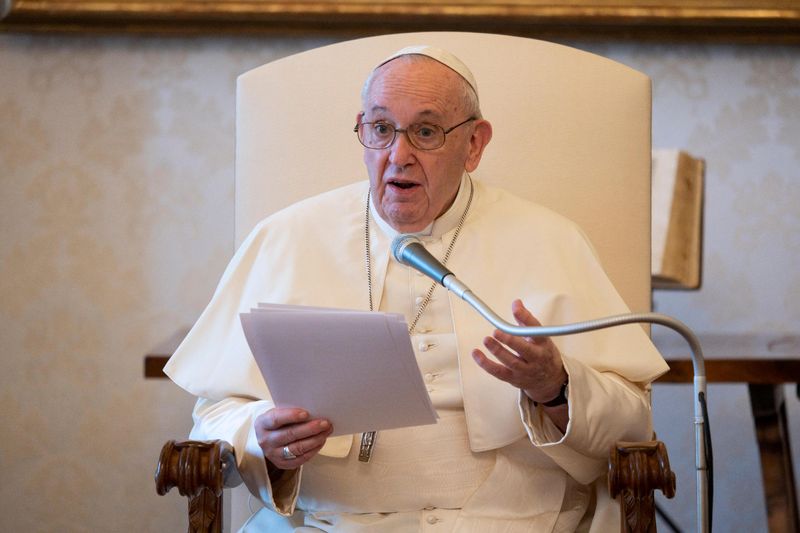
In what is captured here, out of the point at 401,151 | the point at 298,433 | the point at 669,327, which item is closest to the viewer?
the point at 669,327

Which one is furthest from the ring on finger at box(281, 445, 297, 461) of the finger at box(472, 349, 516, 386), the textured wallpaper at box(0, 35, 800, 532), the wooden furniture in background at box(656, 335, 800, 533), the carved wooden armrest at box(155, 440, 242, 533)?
the textured wallpaper at box(0, 35, 800, 532)

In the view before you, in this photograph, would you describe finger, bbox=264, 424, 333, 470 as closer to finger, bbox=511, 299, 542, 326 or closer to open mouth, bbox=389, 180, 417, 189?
finger, bbox=511, 299, 542, 326

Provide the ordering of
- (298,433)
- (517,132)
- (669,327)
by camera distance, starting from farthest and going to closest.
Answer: (517,132), (298,433), (669,327)

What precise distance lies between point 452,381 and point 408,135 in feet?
1.93

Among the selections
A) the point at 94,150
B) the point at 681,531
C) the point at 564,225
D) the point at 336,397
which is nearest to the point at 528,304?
the point at 564,225

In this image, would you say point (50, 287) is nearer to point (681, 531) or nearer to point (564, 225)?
point (564, 225)

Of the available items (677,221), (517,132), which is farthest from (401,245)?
(677,221)

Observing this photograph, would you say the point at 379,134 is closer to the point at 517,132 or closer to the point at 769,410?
the point at 517,132

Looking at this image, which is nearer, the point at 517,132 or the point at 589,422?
the point at 589,422

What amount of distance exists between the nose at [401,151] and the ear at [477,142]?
8.5 inches

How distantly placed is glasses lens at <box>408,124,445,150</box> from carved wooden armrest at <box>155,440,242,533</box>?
0.85m

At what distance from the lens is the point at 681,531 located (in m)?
4.14

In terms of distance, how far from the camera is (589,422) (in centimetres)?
229

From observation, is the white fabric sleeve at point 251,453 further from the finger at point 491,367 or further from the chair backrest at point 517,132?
the chair backrest at point 517,132
